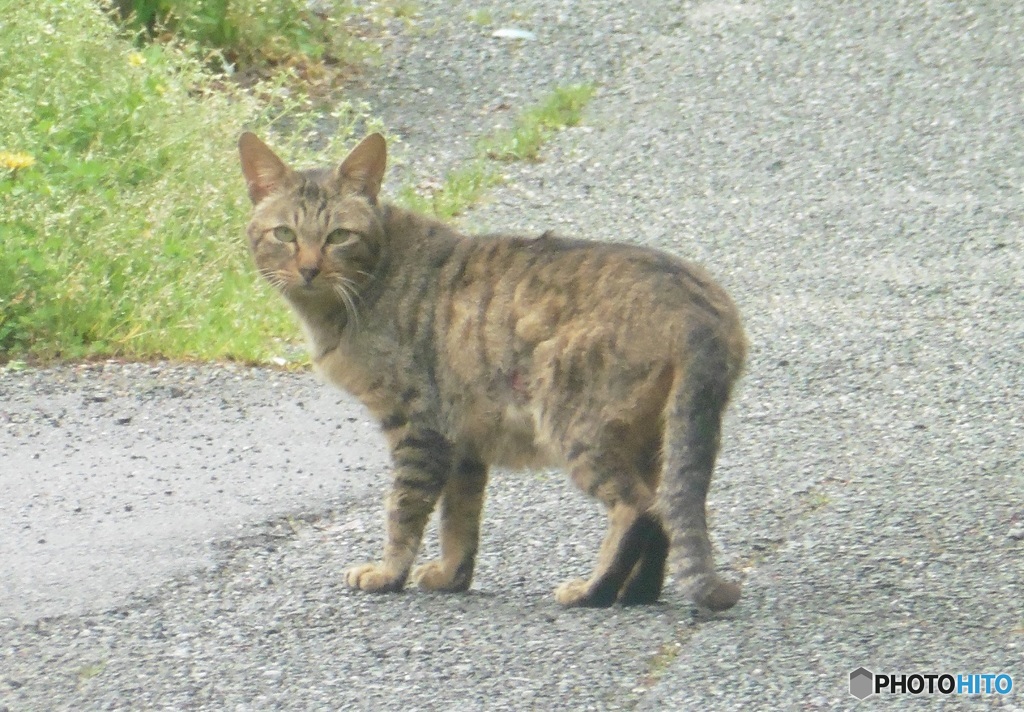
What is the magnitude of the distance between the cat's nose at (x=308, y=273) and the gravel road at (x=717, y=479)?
89cm

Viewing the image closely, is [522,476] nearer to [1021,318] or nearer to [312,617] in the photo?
[312,617]

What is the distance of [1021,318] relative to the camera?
7.41m

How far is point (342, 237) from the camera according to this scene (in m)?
4.86

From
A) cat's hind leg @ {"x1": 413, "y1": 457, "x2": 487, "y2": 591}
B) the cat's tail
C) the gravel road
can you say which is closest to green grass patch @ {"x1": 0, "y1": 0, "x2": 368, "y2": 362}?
the gravel road

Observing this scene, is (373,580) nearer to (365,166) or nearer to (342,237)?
(342,237)

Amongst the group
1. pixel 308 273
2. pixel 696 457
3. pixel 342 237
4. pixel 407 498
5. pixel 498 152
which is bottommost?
pixel 407 498

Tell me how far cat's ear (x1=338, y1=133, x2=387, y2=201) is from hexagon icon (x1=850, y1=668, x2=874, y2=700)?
86.6 inches

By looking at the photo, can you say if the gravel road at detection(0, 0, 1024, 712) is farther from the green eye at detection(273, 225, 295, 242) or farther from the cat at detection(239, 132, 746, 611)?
the green eye at detection(273, 225, 295, 242)

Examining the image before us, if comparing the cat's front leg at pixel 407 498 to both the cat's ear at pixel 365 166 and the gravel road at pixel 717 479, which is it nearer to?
the gravel road at pixel 717 479

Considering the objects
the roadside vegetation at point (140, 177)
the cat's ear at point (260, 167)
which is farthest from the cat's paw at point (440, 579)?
the roadside vegetation at point (140, 177)

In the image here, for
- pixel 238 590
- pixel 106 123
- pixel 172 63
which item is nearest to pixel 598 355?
pixel 238 590

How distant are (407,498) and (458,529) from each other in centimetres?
21

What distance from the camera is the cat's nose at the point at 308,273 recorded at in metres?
4.76

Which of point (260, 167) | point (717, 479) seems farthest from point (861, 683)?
point (260, 167)
